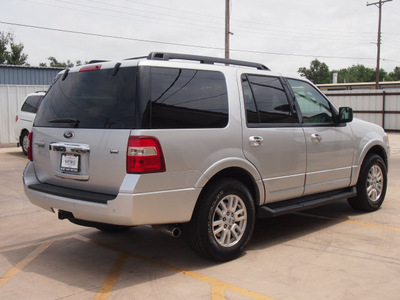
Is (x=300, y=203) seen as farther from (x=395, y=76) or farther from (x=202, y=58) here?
(x=395, y=76)

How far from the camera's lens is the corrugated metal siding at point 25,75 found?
22188mm

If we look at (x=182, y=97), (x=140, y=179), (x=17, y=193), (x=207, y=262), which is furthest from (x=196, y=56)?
(x=17, y=193)

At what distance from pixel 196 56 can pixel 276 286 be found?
242cm

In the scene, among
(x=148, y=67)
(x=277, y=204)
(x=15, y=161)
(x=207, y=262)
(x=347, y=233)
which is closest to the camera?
(x=148, y=67)

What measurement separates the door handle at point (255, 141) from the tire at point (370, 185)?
2.26 meters

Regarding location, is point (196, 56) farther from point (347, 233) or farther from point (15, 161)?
point (15, 161)

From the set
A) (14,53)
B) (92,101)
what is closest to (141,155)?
(92,101)

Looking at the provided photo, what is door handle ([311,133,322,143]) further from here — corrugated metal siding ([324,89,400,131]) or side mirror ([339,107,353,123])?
corrugated metal siding ([324,89,400,131])

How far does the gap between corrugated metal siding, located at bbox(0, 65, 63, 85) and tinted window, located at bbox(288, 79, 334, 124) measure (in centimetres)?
1947

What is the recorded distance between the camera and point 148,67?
4164mm

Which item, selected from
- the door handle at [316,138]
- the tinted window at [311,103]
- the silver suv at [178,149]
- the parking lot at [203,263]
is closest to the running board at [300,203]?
the silver suv at [178,149]

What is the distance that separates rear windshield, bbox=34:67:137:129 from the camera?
4.12m

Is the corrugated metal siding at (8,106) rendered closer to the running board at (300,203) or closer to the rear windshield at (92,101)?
the rear windshield at (92,101)

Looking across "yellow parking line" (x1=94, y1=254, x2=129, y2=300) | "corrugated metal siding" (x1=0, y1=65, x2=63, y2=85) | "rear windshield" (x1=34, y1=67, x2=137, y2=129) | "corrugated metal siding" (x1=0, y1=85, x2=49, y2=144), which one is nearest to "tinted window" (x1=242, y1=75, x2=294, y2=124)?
"rear windshield" (x1=34, y1=67, x2=137, y2=129)
